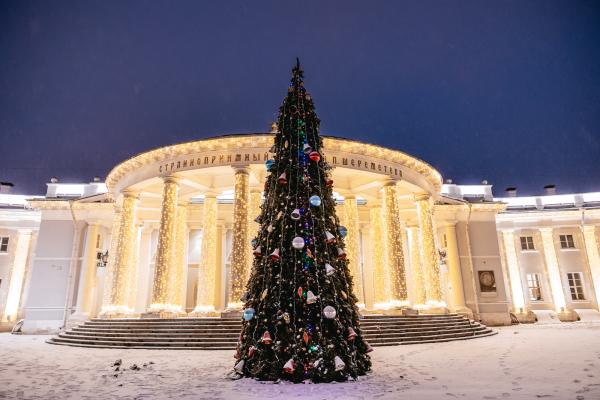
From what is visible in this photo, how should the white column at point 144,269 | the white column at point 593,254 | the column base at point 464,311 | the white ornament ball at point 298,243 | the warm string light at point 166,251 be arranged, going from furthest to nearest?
the white column at point 593,254 → the white column at point 144,269 → the column base at point 464,311 → the warm string light at point 166,251 → the white ornament ball at point 298,243

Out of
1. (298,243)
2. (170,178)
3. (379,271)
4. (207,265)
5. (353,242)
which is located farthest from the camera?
(379,271)

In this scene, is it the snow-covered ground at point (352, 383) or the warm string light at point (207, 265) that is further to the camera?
the warm string light at point (207, 265)

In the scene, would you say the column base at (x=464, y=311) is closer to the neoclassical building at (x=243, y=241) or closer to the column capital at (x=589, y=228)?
the neoclassical building at (x=243, y=241)

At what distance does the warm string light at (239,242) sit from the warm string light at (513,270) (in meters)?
22.9

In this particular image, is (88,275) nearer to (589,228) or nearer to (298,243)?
(298,243)

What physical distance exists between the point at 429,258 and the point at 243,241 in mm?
9992

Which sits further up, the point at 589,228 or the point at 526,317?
the point at 589,228

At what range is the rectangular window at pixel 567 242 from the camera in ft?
94.2

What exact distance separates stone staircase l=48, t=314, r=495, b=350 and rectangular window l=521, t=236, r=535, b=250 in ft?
58.1

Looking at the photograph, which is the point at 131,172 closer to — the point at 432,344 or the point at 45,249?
the point at 45,249

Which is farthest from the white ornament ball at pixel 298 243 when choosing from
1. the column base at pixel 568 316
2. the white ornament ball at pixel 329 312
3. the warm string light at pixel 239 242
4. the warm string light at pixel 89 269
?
the column base at pixel 568 316

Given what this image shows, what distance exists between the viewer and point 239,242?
48.5 ft

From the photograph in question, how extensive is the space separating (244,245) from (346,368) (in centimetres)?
908

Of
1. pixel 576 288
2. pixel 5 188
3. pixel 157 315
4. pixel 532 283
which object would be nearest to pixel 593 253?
pixel 576 288
